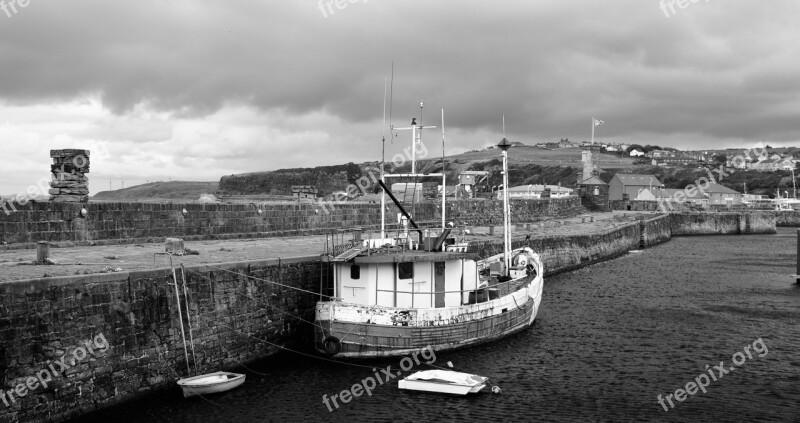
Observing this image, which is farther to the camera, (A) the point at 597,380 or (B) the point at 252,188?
(B) the point at 252,188

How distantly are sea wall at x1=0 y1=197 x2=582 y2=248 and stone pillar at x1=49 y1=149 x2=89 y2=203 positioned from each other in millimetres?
491

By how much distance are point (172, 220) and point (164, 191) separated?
37.6m

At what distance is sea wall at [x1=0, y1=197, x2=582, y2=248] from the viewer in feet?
70.0

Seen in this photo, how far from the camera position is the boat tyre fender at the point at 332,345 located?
65.0ft

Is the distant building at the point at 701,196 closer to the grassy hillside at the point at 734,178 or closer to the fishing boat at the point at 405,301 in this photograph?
the grassy hillside at the point at 734,178

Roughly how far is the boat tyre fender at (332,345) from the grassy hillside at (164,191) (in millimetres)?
30916

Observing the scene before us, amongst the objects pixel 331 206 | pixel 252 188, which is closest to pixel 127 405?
pixel 331 206

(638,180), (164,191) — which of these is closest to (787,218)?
(638,180)

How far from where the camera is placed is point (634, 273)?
151 feet

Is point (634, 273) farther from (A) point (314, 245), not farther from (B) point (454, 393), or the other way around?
(B) point (454, 393)

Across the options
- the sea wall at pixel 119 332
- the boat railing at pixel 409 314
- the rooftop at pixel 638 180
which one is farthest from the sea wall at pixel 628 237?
the rooftop at pixel 638 180

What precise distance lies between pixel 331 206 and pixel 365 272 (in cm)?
1666

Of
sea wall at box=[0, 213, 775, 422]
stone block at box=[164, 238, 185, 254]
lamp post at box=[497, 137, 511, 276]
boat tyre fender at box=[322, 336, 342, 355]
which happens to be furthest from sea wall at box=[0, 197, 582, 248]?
lamp post at box=[497, 137, 511, 276]

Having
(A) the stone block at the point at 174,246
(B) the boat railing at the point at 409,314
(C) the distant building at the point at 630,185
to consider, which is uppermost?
(C) the distant building at the point at 630,185
